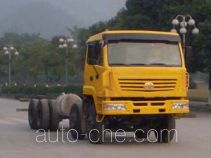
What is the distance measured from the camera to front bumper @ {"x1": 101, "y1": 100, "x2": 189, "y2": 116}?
54.3 feet

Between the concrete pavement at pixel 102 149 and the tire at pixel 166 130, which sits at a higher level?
the tire at pixel 166 130

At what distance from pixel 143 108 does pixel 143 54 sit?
1393mm

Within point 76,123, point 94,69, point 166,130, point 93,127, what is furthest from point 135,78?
point 76,123

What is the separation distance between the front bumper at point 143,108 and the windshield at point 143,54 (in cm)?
97

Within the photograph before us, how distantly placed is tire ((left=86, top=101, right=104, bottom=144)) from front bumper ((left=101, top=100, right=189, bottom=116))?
0.65m

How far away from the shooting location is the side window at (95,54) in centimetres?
1712

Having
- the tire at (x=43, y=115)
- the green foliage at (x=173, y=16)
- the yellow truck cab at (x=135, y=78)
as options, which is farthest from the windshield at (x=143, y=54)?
the green foliage at (x=173, y=16)

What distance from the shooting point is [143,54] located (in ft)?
56.0

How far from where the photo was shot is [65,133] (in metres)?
21.6

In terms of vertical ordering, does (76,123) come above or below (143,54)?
below

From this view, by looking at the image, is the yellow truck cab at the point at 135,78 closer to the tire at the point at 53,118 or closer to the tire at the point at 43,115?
the tire at the point at 53,118

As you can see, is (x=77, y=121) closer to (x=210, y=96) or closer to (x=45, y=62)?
(x=210, y=96)

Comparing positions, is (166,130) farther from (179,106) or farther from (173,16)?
(173,16)

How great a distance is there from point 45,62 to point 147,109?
7893 centimetres
